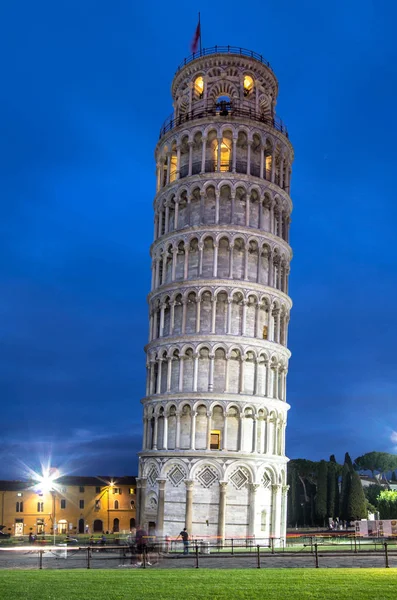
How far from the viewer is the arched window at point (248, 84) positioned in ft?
209

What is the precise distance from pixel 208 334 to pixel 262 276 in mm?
7099

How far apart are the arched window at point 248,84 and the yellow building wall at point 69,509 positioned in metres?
71.4

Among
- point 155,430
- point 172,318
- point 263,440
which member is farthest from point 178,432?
point 172,318

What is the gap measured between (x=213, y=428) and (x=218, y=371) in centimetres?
438

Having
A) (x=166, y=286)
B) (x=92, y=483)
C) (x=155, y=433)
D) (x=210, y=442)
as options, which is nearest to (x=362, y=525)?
(x=210, y=442)

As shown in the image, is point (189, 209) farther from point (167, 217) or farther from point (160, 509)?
point (160, 509)

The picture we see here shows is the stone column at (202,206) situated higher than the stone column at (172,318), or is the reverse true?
the stone column at (202,206)

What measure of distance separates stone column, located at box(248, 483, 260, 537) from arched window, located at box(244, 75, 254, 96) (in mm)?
34558

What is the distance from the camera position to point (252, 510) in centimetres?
5206

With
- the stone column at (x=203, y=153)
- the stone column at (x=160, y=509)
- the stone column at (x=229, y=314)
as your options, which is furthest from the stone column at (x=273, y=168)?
the stone column at (x=160, y=509)

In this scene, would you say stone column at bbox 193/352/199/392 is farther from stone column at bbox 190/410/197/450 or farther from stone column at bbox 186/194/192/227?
stone column at bbox 186/194/192/227

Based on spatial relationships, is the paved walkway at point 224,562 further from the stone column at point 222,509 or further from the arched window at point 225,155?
the arched window at point 225,155

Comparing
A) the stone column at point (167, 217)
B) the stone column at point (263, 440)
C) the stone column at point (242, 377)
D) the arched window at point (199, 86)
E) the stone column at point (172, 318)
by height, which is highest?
the arched window at point (199, 86)

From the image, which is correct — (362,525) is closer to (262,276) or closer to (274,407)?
(274,407)
